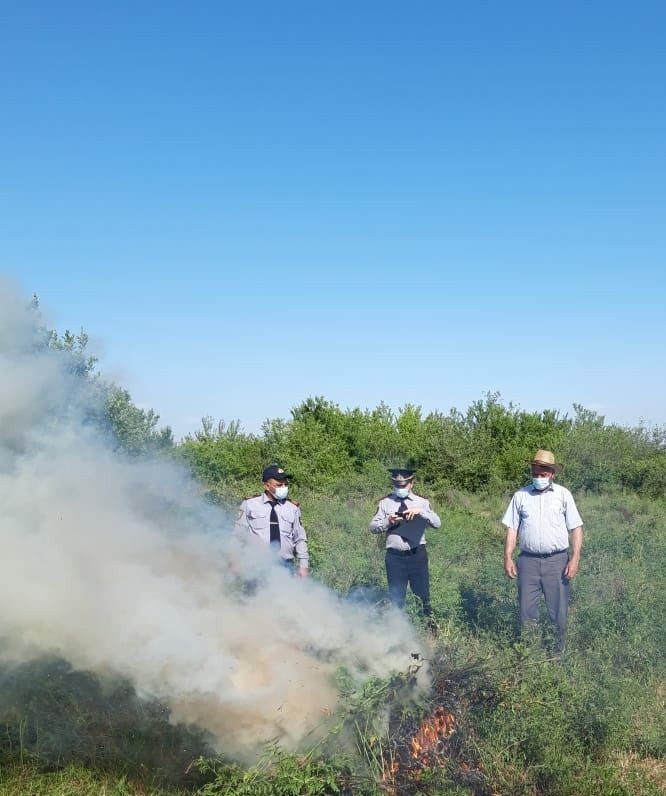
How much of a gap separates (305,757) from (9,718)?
7.98 feet

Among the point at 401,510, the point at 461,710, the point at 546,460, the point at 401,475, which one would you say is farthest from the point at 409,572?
the point at 461,710

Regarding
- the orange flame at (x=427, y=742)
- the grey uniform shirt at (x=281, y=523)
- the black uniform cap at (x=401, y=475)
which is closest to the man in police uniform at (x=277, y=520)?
the grey uniform shirt at (x=281, y=523)

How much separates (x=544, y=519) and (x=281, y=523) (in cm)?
236

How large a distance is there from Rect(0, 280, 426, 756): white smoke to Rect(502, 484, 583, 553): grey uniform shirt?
2113mm

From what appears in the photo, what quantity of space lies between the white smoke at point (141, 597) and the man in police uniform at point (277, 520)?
135 cm

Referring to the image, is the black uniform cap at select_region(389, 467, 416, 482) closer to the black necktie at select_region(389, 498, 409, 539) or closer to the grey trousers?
the black necktie at select_region(389, 498, 409, 539)

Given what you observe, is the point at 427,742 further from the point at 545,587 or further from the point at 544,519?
the point at 544,519

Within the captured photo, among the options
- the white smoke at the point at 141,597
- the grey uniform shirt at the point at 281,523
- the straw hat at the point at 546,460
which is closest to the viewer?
the white smoke at the point at 141,597

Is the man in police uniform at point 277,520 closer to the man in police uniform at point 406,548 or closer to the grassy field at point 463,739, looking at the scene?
the man in police uniform at point 406,548

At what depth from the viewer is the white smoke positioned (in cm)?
456

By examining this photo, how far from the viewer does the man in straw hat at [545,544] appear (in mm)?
6828

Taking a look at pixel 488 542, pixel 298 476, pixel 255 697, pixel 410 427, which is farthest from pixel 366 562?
pixel 410 427

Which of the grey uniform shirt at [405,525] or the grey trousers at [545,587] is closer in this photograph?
the grey trousers at [545,587]

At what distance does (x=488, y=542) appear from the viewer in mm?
13422
